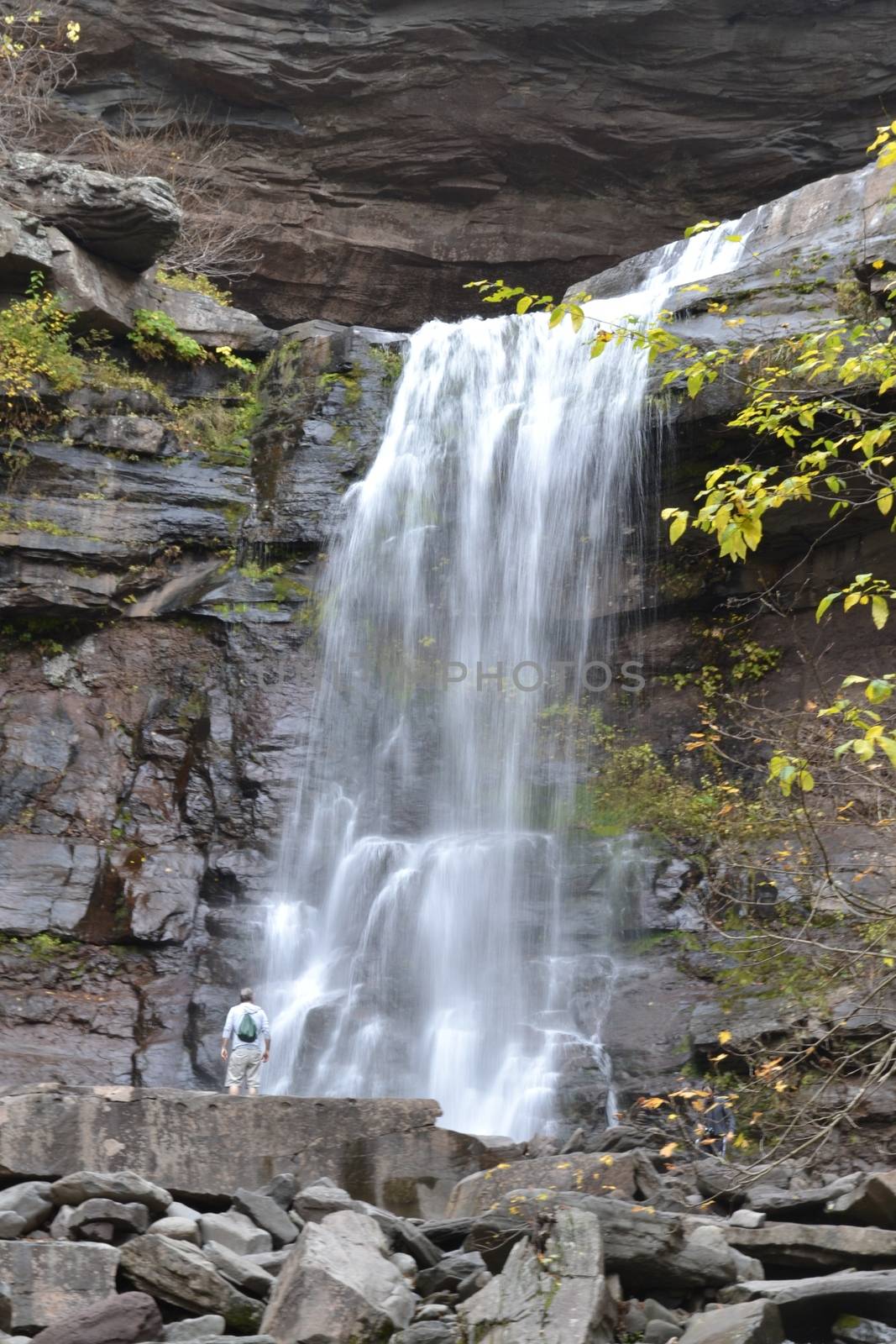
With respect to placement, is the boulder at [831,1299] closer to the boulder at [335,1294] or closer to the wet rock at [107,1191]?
the boulder at [335,1294]

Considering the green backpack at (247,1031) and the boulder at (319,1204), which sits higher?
the green backpack at (247,1031)

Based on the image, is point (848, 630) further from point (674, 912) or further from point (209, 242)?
point (209, 242)

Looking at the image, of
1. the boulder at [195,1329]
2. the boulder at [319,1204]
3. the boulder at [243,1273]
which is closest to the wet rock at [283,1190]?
the boulder at [319,1204]

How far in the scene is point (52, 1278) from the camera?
5.68 m

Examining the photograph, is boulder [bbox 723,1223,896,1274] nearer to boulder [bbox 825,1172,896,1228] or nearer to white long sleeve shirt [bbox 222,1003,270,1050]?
boulder [bbox 825,1172,896,1228]

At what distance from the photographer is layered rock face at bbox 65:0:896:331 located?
20484 millimetres

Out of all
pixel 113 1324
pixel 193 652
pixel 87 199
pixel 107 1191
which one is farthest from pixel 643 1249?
pixel 87 199

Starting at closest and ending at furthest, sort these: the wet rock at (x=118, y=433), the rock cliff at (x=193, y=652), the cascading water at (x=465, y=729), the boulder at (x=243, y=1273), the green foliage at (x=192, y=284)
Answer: the boulder at (x=243, y=1273) < the cascading water at (x=465, y=729) < the rock cliff at (x=193, y=652) < the wet rock at (x=118, y=433) < the green foliage at (x=192, y=284)

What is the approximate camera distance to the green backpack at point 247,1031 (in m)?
10.4

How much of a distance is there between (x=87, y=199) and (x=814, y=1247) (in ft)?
45.3

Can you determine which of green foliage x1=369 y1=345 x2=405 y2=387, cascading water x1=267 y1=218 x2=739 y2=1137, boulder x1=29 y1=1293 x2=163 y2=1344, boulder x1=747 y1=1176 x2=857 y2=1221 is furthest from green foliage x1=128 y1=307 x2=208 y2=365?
boulder x1=29 y1=1293 x2=163 y2=1344

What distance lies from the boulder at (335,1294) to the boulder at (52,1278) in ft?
2.61

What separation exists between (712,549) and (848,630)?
5.74 feet

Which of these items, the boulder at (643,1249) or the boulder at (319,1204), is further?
the boulder at (319,1204)
